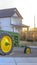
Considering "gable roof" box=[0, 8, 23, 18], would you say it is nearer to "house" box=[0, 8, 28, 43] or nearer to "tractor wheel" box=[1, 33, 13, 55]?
"house" box=[0, 8, 28, 43]

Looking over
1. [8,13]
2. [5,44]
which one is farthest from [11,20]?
[5,44]

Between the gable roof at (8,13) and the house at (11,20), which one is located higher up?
the gable roof at (8,13)

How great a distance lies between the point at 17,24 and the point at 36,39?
5.05 meters

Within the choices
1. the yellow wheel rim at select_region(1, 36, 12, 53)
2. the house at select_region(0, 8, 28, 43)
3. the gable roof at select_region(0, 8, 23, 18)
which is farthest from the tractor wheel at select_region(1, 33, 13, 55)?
the gable roof at select_region(0, 8, 23, 18)

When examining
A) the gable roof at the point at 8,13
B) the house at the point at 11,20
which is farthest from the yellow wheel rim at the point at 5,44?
the gable roof at the point at 8,13

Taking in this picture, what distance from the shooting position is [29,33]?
25.0m

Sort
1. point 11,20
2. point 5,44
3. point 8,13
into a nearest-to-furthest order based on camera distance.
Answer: point 5,44 → point 11,20 → point 8,13

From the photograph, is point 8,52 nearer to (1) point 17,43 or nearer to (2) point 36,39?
(1) point 17,43

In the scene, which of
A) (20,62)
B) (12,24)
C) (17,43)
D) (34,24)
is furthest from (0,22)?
(20,62)

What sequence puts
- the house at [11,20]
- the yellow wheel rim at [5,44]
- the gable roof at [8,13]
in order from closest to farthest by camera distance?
the yellow wheel rim at [5,44]
the house at [11,20]
the gable roof at [8,13]

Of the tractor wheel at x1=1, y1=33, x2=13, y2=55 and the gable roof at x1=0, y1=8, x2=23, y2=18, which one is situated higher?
the gable roof at x1=0, y1=8, x2=23, y2=18

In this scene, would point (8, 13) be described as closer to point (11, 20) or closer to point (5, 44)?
point (11, 20)

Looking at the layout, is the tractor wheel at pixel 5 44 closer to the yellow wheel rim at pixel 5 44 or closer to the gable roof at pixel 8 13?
the yellow wheel rim at pixel 5 44

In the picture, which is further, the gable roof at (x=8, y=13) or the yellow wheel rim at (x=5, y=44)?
the gable roof at (x=8, y=13)
